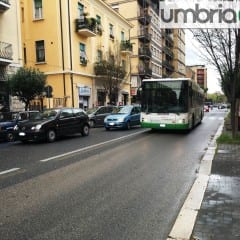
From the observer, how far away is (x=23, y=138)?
1557 centimetres

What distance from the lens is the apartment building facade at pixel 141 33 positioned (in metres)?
57.4

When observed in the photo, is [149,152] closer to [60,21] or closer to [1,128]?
[1,128]

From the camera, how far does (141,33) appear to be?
59.0 m

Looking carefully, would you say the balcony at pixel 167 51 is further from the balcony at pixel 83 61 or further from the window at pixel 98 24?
the balcony at pixel 83 61

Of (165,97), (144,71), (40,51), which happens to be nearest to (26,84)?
(165,97)

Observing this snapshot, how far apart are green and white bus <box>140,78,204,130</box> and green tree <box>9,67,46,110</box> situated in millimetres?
7427

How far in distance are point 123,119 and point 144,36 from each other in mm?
38526

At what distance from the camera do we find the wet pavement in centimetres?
456

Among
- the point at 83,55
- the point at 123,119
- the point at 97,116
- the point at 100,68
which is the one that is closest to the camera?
the point at 123,119

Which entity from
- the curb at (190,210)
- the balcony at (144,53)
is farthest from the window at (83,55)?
the curb at (190,210)

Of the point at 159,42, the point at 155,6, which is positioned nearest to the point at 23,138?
the point at 155,6

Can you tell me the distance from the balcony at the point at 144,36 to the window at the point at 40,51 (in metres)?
26.9

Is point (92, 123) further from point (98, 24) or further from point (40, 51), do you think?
point (98, 24)

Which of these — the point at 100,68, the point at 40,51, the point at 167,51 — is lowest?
the point at 100,68
